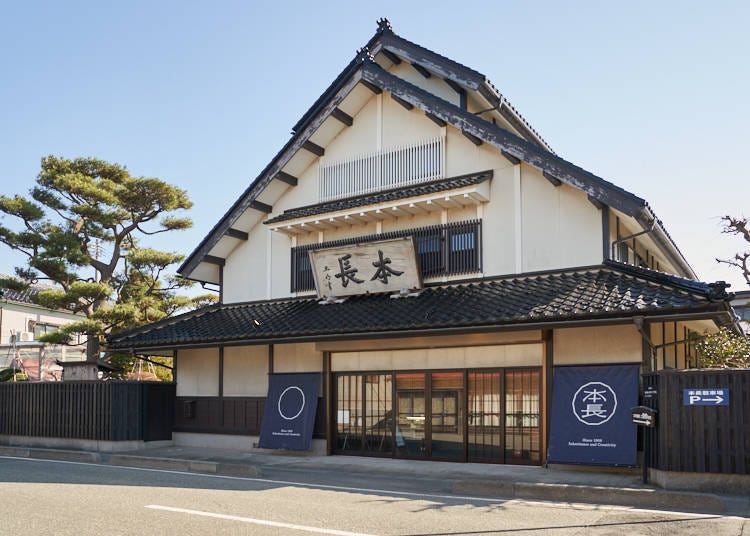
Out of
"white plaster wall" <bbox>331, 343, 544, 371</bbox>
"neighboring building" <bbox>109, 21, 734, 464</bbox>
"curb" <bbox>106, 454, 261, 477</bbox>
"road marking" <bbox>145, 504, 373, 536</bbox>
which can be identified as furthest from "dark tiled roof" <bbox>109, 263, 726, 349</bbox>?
"road marking" <bbox>145, 504, 373, 536</bbox>

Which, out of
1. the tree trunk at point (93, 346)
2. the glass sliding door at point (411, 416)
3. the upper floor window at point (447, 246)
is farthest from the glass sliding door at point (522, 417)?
the tree trunk at point (93, 346)

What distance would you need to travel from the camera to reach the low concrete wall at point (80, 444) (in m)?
18.6

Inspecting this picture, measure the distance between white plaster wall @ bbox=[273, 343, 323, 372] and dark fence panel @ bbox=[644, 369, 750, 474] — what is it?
8513 millimetres

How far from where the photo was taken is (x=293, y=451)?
687 inches

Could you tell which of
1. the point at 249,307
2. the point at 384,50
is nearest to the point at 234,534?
the point at 249,307

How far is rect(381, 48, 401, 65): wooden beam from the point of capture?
17981 mm

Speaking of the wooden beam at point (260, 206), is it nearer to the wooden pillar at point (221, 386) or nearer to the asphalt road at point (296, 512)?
the wooden pillar at point (221, 386)

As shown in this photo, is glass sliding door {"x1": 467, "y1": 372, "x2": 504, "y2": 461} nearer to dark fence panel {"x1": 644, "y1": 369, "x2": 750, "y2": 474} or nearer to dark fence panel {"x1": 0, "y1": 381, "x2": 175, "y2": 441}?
dark fence panel {"x1": 644, "y1": 369, "x2": 750, "y2": 474}

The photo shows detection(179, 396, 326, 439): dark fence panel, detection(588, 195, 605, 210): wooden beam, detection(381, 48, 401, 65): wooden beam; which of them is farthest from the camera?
detection(179, 396, 326, 439): dark fence panel

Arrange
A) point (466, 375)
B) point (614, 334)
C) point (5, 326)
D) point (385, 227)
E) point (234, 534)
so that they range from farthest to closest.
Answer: point (5, 326) < point (385, 227) < point (466, 375) < point (614, 334) < point (234, 534)

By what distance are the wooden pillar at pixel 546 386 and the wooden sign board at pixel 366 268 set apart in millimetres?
3311

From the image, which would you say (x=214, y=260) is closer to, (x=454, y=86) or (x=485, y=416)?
(x=454, y=86)

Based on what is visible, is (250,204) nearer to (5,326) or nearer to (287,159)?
(287,159)

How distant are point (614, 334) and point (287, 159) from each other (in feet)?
30.1
